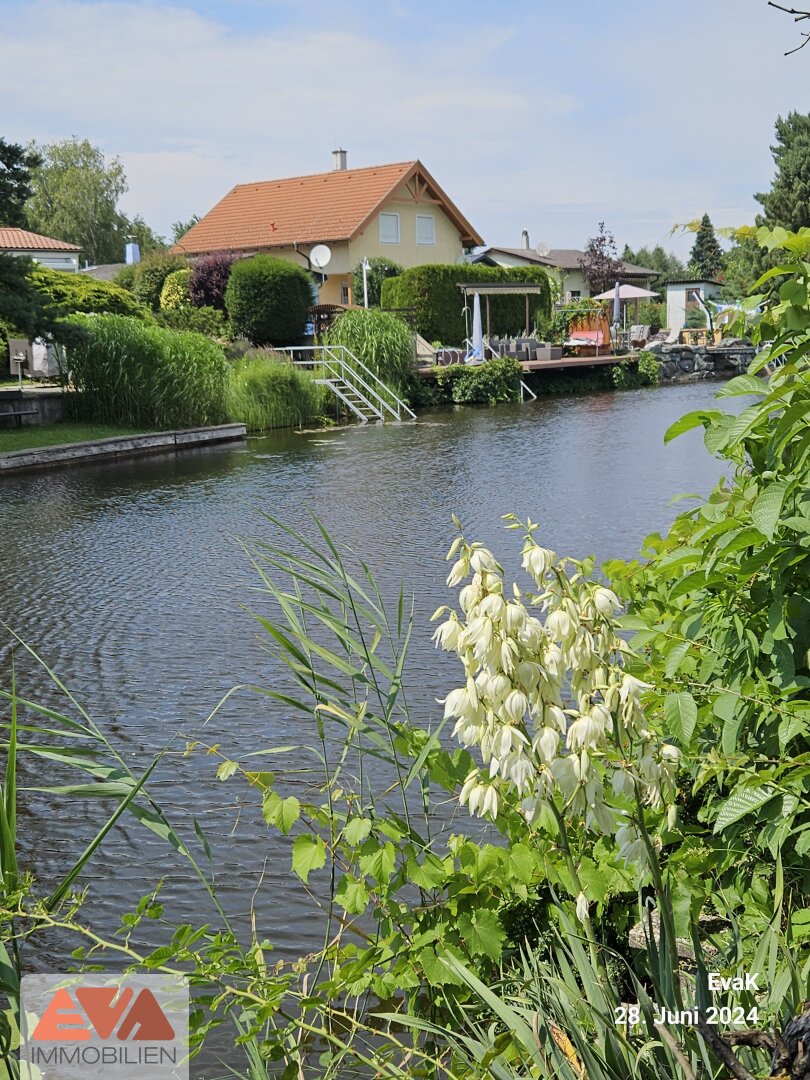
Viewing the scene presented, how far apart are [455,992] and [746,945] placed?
695mm

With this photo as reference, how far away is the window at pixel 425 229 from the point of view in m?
46.3

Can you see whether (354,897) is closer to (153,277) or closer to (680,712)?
(680,712)

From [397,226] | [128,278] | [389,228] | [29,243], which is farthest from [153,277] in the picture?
[29,243]

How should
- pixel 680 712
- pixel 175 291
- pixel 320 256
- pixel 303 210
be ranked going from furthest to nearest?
1. pixel 303 210
2. pixel 320 256
3. pixel 175 291
4. pixel 680 712

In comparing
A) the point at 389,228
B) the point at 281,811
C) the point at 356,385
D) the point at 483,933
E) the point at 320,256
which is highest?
the point at 389,228

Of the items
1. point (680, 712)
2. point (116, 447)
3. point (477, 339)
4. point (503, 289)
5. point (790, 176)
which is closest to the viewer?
point (680, 712)

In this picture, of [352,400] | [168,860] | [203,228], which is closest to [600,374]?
[352,400]

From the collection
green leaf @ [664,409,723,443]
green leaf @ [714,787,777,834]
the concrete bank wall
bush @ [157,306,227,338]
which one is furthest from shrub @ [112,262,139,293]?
green leaf @ [714,787,777,834]

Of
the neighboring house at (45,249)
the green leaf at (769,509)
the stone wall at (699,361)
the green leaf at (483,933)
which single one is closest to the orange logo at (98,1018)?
the green leaf at (483,933)

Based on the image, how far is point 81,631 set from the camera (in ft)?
26.9

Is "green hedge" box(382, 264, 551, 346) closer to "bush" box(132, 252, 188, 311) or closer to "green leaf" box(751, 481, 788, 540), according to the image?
"bush" box(132, 252, 188, 311)

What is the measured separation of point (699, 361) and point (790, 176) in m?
9.07

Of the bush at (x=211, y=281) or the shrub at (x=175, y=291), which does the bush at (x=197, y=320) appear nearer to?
the bush at (x=211, y=281)

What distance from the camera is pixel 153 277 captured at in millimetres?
39094
